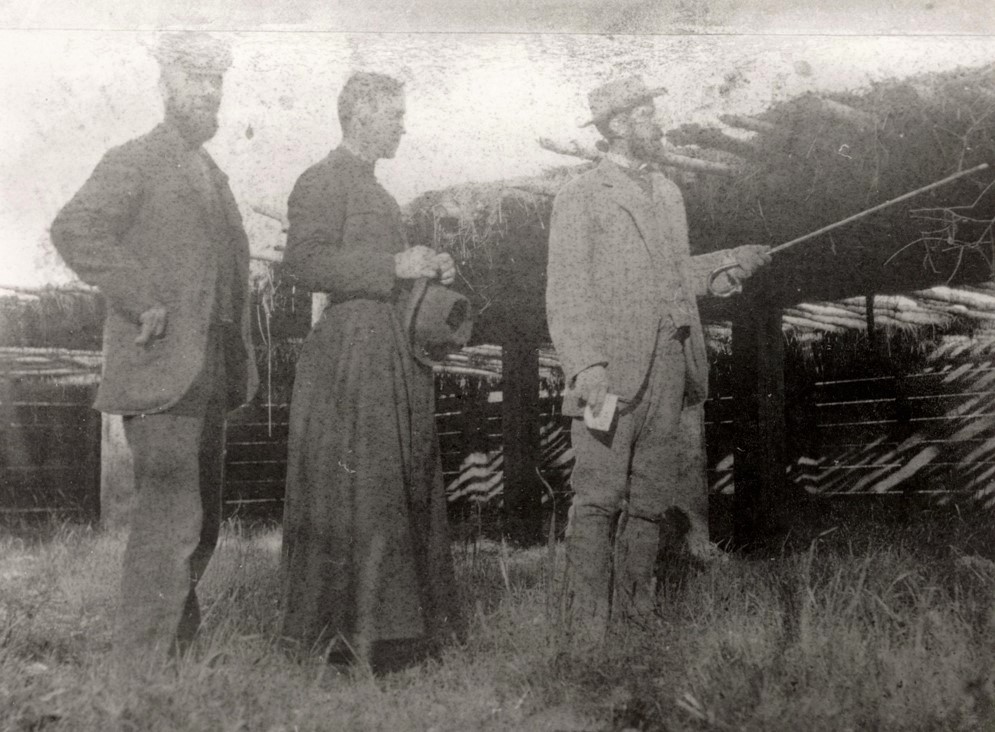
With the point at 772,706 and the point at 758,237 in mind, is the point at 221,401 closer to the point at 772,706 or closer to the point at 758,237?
the point at 772,706

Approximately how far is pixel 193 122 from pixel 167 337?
0.83 meters

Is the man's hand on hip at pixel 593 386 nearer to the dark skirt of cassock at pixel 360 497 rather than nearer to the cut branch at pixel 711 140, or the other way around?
the dark skirt of cassock at pixel 360 497

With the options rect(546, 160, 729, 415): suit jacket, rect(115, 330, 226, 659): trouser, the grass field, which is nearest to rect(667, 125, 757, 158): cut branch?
rect(546, 160, 729, 415): suit jacket

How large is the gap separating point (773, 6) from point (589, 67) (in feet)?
2.69

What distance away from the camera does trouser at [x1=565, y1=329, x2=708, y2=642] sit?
3.17 m

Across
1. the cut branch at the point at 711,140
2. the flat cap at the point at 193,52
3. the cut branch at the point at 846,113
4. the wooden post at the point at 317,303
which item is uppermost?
the flat cap at the point at 193,52

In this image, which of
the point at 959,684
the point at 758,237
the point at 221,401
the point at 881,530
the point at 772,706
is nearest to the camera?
the point at 772,706

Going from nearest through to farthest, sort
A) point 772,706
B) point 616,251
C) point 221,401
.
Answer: point 772,706
point 221,401
point 616,251

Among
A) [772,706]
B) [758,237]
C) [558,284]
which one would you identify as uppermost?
[758,237]

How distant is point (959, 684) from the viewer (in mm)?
2893

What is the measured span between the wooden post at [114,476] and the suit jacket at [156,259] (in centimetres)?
52

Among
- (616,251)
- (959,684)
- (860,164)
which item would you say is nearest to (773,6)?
(860,164)

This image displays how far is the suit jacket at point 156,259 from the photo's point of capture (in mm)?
2953

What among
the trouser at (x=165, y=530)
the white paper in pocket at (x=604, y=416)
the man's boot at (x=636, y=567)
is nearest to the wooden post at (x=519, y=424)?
the man's boot at (x=636, y=567)
